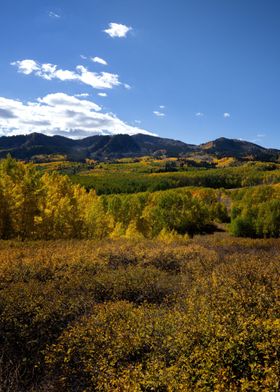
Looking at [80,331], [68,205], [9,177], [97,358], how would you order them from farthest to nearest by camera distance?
[68,205] < [9,177] < [80,331] < [97,358]

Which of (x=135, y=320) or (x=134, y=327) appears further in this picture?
(x=135, y=320)

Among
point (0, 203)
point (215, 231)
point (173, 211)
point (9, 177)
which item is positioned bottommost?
point (215, 231)

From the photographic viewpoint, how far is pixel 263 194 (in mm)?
95500

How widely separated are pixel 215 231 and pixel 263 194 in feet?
55.9

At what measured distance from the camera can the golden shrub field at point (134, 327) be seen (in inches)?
354

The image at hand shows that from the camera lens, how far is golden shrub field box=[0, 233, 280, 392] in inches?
354

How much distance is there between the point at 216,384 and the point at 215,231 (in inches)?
3474

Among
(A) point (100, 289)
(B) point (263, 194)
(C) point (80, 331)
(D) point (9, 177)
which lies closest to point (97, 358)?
(C) point (80, 331)

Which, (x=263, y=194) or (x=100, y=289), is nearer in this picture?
(x=100, y=289)

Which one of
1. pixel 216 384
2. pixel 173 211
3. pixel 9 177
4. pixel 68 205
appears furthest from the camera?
pixel 173 211

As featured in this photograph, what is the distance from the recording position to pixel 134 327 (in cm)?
1185

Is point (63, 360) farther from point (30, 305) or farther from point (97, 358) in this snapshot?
point (30, 305)

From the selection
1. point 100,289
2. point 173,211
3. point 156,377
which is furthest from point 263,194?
point 156,377

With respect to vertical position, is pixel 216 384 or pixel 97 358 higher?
pixel 216 384
